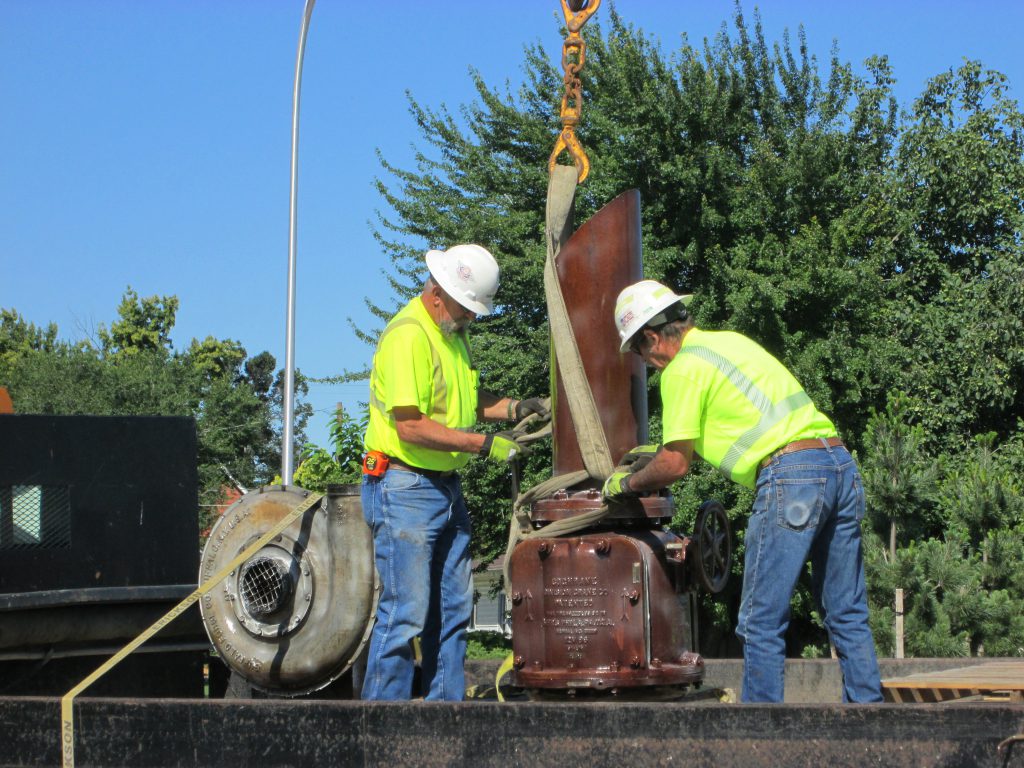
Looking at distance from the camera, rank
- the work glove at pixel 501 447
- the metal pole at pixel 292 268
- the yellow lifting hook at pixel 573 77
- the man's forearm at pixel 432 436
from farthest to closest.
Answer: the metal pole at pixel 292 268 → the yellow lifting hook at pixel 573 77 → the work glove at pixel 501 447 → the man's forearm at pixel 432 436

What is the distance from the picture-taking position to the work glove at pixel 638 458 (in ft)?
14.9

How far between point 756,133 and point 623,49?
271 cm

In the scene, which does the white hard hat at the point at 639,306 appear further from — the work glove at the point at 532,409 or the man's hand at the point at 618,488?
the work glove at the point at 532,409

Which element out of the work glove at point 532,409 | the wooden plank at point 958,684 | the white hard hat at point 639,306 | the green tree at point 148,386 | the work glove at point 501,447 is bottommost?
the wooden plank at point 958,684

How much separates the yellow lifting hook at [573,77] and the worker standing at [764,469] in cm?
89

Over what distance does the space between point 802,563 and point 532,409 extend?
4.37 feet

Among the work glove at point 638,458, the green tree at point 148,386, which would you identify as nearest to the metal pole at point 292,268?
the work glove at point 638,458

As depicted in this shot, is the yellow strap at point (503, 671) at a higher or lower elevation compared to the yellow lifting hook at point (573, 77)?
lower

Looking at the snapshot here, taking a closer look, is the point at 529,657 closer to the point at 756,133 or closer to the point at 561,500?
the point at 561,500

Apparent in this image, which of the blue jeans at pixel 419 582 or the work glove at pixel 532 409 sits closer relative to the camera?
the blue jeans at pixel 419 582

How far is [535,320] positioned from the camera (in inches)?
838

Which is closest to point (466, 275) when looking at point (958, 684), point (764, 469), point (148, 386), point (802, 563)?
point (764, 469)

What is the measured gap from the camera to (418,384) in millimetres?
4734

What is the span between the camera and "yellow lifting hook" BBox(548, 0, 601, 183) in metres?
5.10
